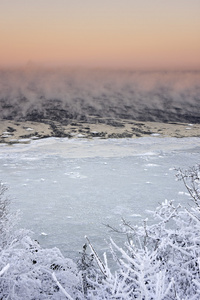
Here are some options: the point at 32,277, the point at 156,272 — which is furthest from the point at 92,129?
the point at 156,272

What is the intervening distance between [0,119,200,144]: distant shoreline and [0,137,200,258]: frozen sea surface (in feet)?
15.1

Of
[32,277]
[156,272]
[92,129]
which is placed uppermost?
[156,272]

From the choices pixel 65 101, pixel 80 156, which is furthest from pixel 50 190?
pixel 65 101

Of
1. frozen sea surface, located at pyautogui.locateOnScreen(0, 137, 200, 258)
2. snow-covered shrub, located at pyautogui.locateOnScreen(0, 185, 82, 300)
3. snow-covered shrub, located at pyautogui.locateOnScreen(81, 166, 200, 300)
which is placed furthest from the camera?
frozen sea surface, located at pyautogui.locateOnScreen(0, 137, 200, 258)

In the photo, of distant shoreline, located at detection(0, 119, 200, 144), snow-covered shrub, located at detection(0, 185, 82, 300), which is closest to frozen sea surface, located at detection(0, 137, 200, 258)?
snow-covered shrub, located at detection(0, 185, 82, 300)

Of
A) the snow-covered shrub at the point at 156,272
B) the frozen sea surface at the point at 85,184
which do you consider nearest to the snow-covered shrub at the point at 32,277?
the snow-covered shrub at the point at 156,272

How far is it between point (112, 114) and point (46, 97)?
11463mm

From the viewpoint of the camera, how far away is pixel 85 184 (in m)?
14.4

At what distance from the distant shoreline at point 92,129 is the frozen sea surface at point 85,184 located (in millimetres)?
4596

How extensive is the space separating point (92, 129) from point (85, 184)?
71.2 ft

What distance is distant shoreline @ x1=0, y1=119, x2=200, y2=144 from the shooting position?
32.1 m

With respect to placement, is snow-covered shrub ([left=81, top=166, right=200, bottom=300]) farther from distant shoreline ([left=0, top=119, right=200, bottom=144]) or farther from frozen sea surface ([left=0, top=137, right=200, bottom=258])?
distant shoreline ([left=0, top=119, right=200, bottom=144])

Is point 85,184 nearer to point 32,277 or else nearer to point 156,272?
point 32,277

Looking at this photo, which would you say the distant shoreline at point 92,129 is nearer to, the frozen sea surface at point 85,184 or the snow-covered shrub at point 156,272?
the frozen sea surface at point 85,184
